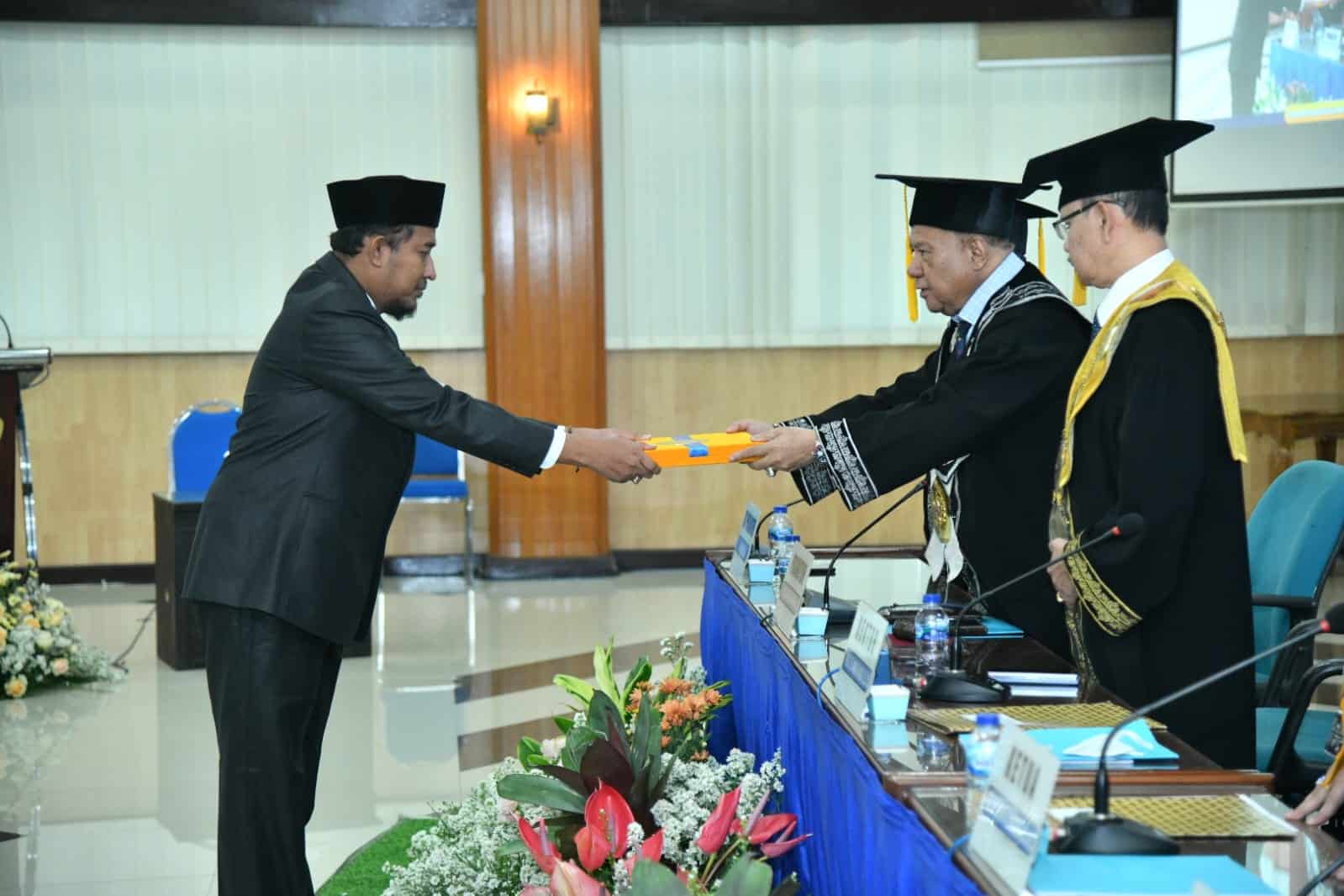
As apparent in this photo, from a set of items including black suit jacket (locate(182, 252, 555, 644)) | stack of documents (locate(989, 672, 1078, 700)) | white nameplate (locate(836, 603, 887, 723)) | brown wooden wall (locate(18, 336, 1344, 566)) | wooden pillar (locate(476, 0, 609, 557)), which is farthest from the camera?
brown wooden wall (locate(18, 336, 1344, 566))

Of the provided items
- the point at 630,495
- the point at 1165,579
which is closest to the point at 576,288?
the point at 630,495

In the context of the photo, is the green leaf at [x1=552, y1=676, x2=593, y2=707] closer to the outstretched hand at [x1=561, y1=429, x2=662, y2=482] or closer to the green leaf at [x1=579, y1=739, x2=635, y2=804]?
the outstretched hand at [x1=561, y1=429, x2=662, y2=482]

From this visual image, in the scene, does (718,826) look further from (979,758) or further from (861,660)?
(979,758)

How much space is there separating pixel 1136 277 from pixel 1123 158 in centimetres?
20

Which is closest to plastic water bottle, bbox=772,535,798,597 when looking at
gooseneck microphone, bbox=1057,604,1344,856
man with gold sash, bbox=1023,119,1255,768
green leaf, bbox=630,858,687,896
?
man with gold sash, bbox=1023,119,1255,768

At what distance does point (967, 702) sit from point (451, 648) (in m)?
4.63

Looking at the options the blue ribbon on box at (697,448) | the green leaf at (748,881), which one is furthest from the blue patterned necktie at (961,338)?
the green leaf at (748,881)

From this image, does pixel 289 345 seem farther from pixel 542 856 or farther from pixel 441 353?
pixel 441 353

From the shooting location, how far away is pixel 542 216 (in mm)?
8008

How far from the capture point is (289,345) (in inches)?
119

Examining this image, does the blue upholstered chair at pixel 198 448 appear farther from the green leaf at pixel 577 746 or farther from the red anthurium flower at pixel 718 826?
the red anthurium flower at pixel 718 826

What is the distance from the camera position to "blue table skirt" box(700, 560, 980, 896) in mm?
1732

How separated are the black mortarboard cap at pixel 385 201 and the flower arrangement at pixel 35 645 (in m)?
3.36

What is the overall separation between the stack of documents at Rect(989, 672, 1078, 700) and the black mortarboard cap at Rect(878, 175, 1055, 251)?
115 cm
